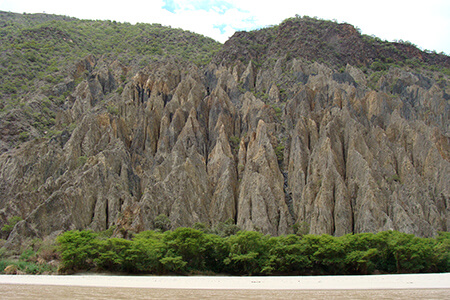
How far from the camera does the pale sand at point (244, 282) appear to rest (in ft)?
84.9

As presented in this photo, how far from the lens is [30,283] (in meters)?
28.5

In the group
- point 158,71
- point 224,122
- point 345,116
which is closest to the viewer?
point 345,116

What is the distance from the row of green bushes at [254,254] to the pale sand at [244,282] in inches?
93.5

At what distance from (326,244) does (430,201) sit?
14.6 m

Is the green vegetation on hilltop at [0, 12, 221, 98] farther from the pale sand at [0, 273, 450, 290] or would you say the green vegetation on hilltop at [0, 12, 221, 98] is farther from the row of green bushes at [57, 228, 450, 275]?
the pale sand at [0, 273, 450, 290]

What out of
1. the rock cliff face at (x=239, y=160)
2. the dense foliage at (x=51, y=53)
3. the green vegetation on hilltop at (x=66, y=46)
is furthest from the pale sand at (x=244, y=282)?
the green vegetation on hilltop at (x=66, y=46)

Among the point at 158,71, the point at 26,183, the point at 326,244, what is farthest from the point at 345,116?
the point at 26,183

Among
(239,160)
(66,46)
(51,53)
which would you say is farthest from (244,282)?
(66,46)

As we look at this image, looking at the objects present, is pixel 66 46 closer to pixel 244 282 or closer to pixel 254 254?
pixel 254 254

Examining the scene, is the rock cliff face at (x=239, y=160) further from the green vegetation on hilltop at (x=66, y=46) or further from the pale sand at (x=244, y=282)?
the green vegetation on hilltop at (x=66, y=46)

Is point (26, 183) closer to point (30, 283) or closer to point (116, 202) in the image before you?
point (116, 202)

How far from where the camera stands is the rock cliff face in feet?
134

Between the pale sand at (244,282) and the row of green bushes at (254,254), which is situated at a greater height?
the row of green bushes at (254,254)

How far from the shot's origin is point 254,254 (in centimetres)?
3297
